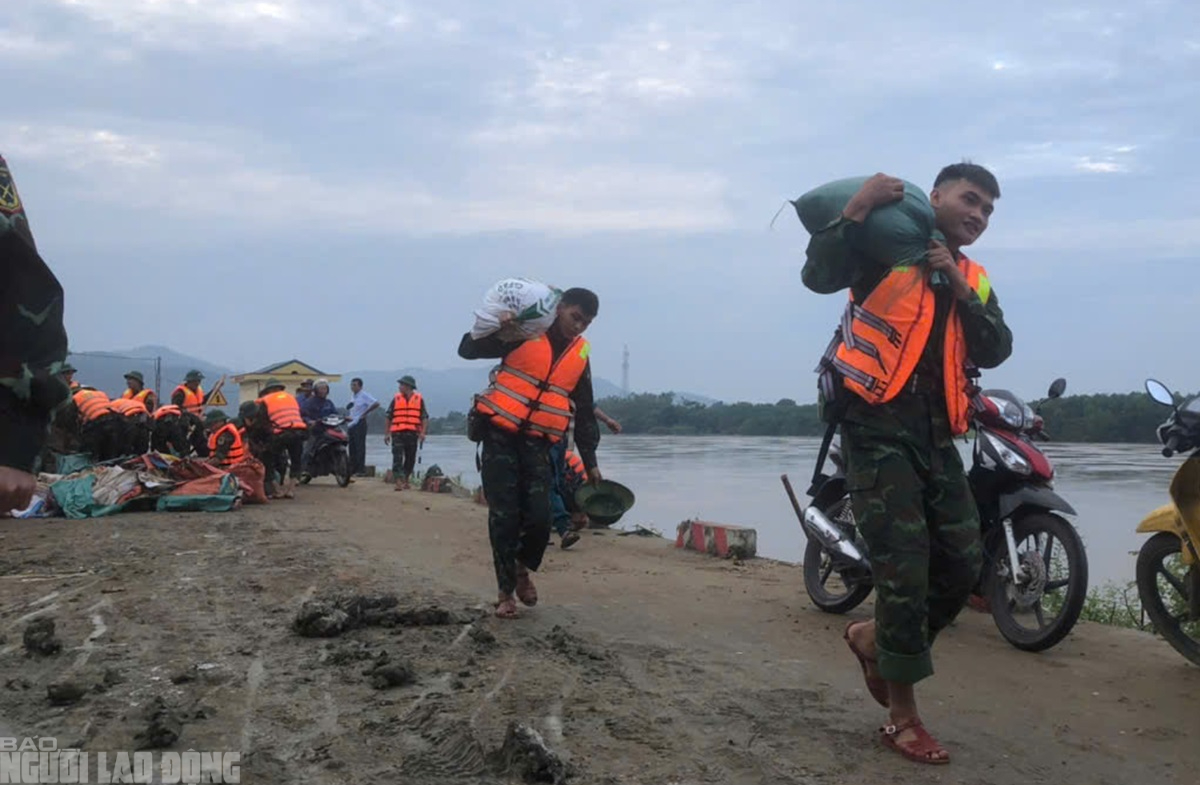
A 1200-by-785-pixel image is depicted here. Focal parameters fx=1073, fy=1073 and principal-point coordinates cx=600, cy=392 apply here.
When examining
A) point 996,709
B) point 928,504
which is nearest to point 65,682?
point 928,504

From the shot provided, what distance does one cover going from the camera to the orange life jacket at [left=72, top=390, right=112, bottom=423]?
13.8m

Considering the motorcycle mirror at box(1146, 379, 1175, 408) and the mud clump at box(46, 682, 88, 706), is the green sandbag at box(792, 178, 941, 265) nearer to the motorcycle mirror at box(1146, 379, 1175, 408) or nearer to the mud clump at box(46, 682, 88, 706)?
the motorcycle mirror at box(1146, 379, 1175, 408)

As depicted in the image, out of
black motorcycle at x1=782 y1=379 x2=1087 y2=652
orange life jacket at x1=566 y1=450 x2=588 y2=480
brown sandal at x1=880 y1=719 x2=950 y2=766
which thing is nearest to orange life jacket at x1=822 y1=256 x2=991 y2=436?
brown sandal at x1=880 y1=719 x2=950 y2=766

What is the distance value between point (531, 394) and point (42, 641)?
99.7 inches

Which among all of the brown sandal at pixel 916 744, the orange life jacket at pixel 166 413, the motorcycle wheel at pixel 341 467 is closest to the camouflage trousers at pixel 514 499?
A: the brown sandal at pixel 916 744

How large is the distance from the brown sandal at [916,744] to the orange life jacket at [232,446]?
35.4 ft

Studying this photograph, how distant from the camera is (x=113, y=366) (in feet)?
110

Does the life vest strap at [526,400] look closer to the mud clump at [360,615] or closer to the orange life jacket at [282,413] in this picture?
the mud clump at [360,615]

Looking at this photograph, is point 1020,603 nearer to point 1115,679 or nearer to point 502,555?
point 1115,679

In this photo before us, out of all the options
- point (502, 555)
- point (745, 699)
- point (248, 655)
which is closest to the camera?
point (745, 699)

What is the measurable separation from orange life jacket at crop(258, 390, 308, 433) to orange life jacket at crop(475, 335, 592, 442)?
849 cm

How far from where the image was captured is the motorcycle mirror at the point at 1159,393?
5000 mm

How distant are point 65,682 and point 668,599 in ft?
11.9

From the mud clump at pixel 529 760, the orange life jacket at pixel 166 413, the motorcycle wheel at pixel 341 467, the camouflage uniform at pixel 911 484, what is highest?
the camouflage uniform at pixel 911 484
